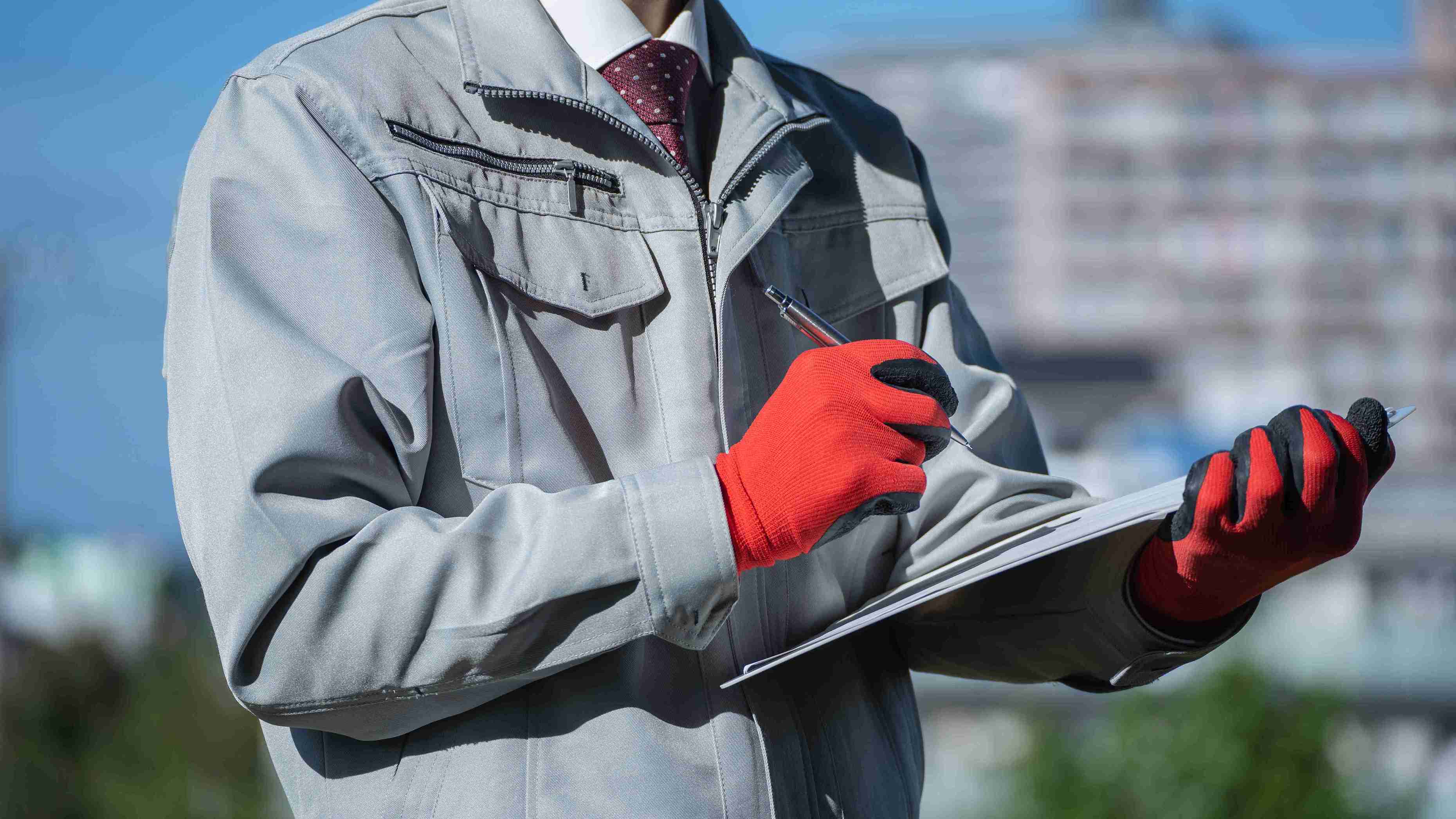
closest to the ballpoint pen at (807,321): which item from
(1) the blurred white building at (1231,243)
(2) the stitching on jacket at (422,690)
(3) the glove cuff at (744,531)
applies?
(3) the glove cuff at (744,531)

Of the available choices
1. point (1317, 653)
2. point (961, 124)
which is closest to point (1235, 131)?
point (961, 124)

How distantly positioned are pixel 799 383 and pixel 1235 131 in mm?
69297

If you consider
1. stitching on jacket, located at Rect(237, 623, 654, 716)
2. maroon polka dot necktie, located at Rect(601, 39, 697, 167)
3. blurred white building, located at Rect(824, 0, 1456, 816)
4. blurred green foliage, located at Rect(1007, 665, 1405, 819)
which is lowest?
blurred white building, located at Rect(824, 0, 1456, 816)

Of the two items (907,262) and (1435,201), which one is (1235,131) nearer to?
(1435,201)

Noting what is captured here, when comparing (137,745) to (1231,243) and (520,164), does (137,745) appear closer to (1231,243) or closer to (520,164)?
(520,164)

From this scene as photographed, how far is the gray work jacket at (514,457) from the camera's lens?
3.12ft

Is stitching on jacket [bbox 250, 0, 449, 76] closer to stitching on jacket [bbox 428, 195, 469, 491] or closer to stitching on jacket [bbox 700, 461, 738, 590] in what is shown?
stitching on jacket [bbox 428, 195, 469, 491]

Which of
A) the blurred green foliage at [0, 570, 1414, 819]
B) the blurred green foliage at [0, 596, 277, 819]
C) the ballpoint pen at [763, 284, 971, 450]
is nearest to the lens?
the ballpoint pen at [763, 284, 971, 450]

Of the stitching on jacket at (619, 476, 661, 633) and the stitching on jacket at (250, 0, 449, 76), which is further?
the stitching on jacket at (250, 0, 449, 76)

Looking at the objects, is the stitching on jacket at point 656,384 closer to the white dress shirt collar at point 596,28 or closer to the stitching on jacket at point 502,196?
the stitching on jacket at point 502,196

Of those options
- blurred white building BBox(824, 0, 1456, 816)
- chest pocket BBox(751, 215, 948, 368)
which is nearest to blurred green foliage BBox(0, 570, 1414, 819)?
chest pocket BBox(751, 215, 948, 368)

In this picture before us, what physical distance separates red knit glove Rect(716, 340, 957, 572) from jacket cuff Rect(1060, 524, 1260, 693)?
1.10ft

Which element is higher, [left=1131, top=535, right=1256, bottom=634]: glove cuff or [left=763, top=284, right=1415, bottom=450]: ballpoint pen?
[left=763, top=284, right=1415, bottom=450]: ballpoint pen

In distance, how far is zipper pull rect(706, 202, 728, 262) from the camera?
46.6 inches
